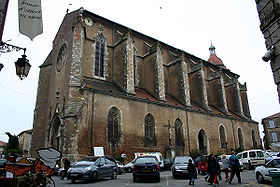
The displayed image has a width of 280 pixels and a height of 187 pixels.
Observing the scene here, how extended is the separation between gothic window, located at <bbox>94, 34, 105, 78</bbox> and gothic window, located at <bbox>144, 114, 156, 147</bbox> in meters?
6.02

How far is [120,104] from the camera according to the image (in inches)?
729

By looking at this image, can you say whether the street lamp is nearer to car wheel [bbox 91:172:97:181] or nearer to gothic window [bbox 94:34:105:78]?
car wheel [bbox 91:172:97:181]

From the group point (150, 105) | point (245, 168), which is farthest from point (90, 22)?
point (245, 168)

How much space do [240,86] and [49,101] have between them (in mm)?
29688

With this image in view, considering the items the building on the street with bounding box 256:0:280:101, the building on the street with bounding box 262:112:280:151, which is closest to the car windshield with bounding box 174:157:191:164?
the building on the street with bounding box 256:0:280:101

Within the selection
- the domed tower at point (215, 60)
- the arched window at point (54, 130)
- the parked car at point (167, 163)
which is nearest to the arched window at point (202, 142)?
the parked car at point (167, 163)

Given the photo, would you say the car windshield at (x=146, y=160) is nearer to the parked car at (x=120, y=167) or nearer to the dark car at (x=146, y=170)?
the dark car at (x=146, y=170)

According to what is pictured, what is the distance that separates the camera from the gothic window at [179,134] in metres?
22.4

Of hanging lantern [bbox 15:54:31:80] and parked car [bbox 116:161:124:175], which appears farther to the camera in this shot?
parked car [bbox 116:161:124:175]

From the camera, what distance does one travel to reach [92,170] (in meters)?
10.7

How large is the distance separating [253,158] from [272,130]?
24.5 metres

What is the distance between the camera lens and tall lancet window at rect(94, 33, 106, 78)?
69.9ft

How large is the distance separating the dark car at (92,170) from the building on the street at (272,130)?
32171mm

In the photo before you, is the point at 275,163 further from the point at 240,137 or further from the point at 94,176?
the point at 240,137
